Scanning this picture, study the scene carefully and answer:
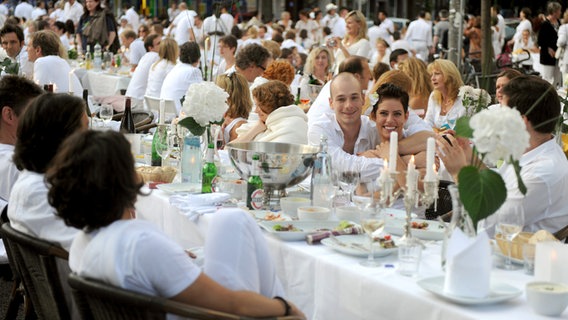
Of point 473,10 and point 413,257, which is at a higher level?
point 473,10

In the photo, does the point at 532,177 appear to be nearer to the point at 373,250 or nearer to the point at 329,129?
the point at 373,250

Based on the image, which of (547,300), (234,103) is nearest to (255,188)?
(547,300)

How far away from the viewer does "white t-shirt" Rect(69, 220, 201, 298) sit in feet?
6.84

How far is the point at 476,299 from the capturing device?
7.06 ft

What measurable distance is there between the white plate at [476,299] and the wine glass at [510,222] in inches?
9.4

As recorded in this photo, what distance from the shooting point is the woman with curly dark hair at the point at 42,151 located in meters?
2.75

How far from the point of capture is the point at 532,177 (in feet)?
10.4

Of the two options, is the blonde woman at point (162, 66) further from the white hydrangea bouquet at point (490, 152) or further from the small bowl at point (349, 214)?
the white hydrangea bouquet at point (490, 152)

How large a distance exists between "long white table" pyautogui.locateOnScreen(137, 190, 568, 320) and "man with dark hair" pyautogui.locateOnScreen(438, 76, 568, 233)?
0.53 metres

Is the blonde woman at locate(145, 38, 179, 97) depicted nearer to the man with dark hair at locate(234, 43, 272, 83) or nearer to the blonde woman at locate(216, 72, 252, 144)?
the man with dark hair at locate(234, 43, 272, 83)

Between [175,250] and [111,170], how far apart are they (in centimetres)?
23

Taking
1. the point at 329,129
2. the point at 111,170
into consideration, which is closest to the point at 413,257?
the point at 111,170

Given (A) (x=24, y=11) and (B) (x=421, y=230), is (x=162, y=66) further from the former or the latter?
(A) (x=24, y=11)

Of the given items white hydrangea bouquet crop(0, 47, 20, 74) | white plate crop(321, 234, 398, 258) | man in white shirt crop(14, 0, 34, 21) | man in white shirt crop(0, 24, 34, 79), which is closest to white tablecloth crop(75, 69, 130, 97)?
man in white shirt crop(0, 24, 34, 79)
